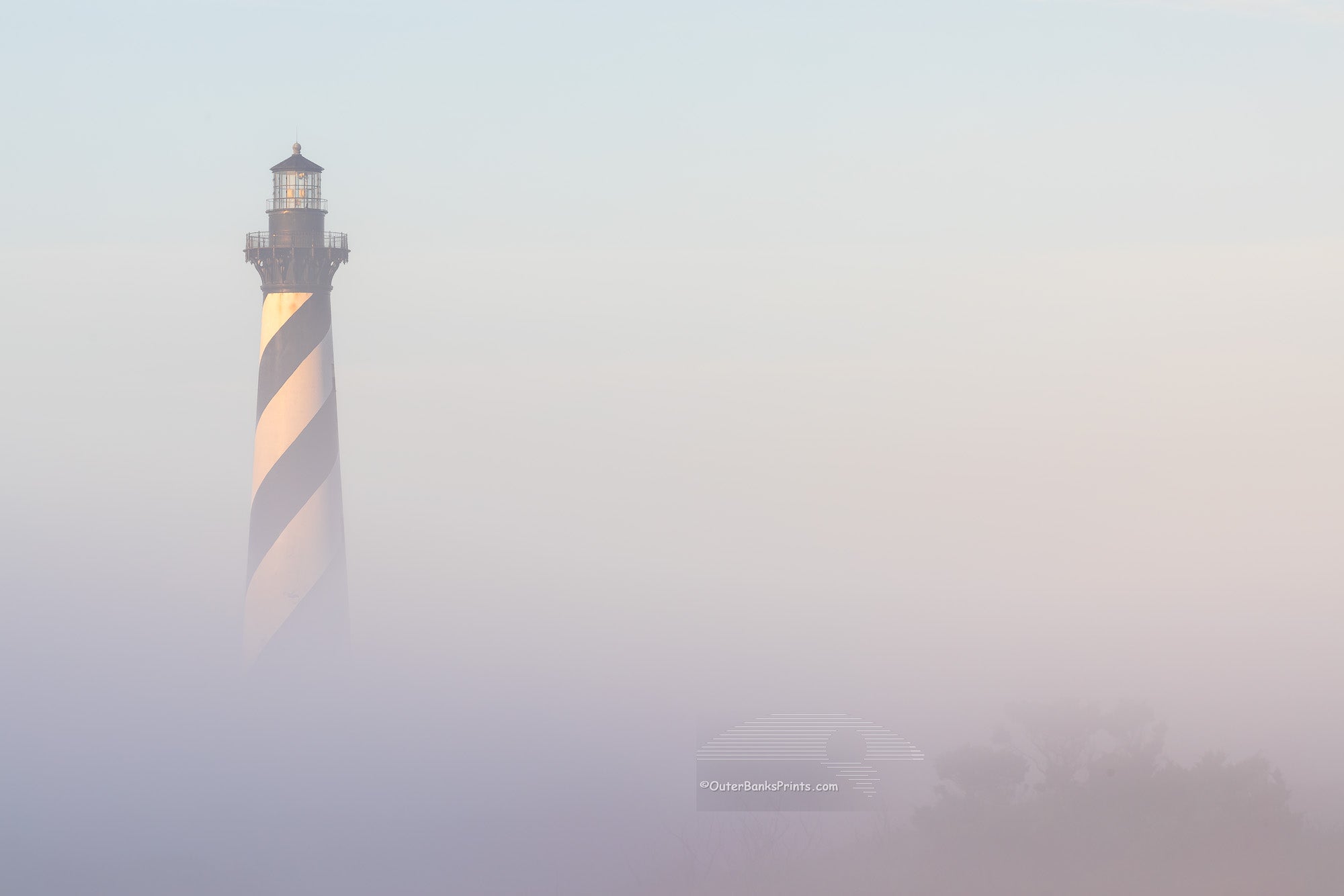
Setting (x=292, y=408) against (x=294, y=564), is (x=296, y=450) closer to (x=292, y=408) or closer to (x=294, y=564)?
(x=292, y=408)

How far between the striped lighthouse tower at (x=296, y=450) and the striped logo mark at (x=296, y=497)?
2cm

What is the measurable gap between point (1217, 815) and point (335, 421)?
1745 centimetres

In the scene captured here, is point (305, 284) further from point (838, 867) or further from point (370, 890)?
point (838, 867)

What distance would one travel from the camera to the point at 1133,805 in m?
30.6

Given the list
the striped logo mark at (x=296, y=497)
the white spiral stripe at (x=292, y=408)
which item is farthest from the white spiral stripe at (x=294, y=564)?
the white spiral stripe at (x=292, y=408)

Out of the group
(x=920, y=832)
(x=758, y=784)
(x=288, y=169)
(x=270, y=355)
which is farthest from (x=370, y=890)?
(x=288, y=169)

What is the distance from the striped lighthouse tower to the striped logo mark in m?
0.02

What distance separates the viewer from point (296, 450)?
3709cm

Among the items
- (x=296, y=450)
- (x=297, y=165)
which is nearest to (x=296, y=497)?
(x=296, y=450)

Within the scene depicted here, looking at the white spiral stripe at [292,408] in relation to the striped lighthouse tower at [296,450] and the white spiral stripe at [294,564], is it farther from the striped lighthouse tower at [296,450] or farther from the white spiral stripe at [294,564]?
the white spiral stripe at [294,564]

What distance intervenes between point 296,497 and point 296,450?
878 mm

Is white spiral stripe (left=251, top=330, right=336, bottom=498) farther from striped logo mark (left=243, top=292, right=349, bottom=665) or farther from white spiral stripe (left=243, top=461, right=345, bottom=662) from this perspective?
white spiral stripe (left=243, top=461, right=345, bottom=662)

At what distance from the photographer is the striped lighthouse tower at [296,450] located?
37.0m

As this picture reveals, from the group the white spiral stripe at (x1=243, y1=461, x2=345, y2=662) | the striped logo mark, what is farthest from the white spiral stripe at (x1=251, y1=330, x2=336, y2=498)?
the white spiral stripe at (x1=243, y1=461, x2=345, y2=662)
